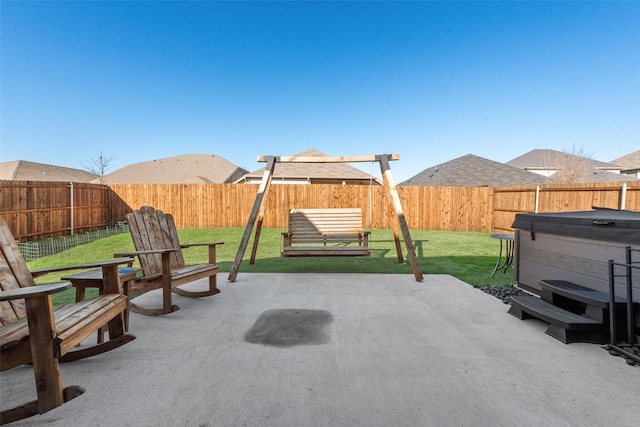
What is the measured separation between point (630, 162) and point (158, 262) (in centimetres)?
4318

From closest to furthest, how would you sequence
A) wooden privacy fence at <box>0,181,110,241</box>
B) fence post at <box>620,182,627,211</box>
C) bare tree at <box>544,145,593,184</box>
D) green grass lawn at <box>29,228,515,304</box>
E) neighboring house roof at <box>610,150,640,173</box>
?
1. green grass lawn at <box>29,228,515,304</box>
2. fence post at <box>620,182,627,211</box>
3. wooden privacy fence at <box>0,181,110,241</box>
4. bare tree at <box>544,145,593,184</box>
5. neighboring house roof at <box>610,150,640,173</box>

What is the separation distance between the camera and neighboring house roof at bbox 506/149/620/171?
22.8 meters

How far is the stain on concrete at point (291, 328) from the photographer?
2406mm

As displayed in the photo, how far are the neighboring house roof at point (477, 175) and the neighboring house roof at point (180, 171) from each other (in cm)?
1570

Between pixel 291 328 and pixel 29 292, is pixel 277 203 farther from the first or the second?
pixel 29 292

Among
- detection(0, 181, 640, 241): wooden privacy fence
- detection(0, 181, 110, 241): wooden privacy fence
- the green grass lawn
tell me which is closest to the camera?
the green grass lawn

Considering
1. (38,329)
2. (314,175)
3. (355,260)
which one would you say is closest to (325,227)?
(355,260)

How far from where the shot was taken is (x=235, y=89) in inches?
568

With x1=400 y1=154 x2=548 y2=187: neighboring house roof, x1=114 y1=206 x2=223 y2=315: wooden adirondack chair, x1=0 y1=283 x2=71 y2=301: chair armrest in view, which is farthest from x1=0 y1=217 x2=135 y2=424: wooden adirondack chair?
x1=400 y1=154 x2=548 y2=187: neighboring house roof

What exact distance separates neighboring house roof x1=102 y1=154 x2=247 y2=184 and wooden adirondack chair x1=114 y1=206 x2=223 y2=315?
18.8 metres

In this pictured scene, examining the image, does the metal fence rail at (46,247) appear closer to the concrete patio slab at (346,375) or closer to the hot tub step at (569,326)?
the concrete patio slab at (346,375)

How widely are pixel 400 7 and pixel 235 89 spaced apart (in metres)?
8.51

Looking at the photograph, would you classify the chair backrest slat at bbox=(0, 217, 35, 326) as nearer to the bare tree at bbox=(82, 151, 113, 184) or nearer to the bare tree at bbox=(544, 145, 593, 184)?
the bare tree at bbox=(544, 145, 593, 184)

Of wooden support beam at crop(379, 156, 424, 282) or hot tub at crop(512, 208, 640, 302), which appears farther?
wooden support beam at crop(379, 156, 424, 282)
